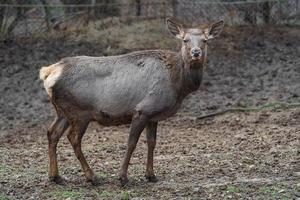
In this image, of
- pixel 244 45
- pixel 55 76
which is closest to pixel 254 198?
pixel 55 76

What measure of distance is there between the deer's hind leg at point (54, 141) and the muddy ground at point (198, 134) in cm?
16

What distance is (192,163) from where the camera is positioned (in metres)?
9.22

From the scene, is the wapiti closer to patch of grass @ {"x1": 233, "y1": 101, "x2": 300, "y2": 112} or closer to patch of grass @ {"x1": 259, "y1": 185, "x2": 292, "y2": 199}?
patch of grass @ {"x1": 259, "y1": 185, "x2": 292, "y2": 199}

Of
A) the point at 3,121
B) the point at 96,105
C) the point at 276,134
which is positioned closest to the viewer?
the point at 96,105

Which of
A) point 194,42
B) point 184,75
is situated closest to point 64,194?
point 184,75

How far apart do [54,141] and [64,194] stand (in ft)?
2.77

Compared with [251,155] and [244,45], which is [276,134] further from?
[244,45]

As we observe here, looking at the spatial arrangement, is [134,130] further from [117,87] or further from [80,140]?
[80,140]

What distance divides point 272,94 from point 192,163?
4.25 m

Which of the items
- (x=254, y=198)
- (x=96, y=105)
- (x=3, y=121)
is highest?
(x=96, y=105)

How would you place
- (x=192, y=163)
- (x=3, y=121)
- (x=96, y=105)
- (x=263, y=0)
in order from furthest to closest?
(x=263, y=0) < (x=3, y=121) < (x=192, y=163) < (x=96, y=105)

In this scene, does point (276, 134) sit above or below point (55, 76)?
below

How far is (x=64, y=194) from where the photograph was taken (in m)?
7.85

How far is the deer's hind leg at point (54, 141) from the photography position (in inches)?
332
